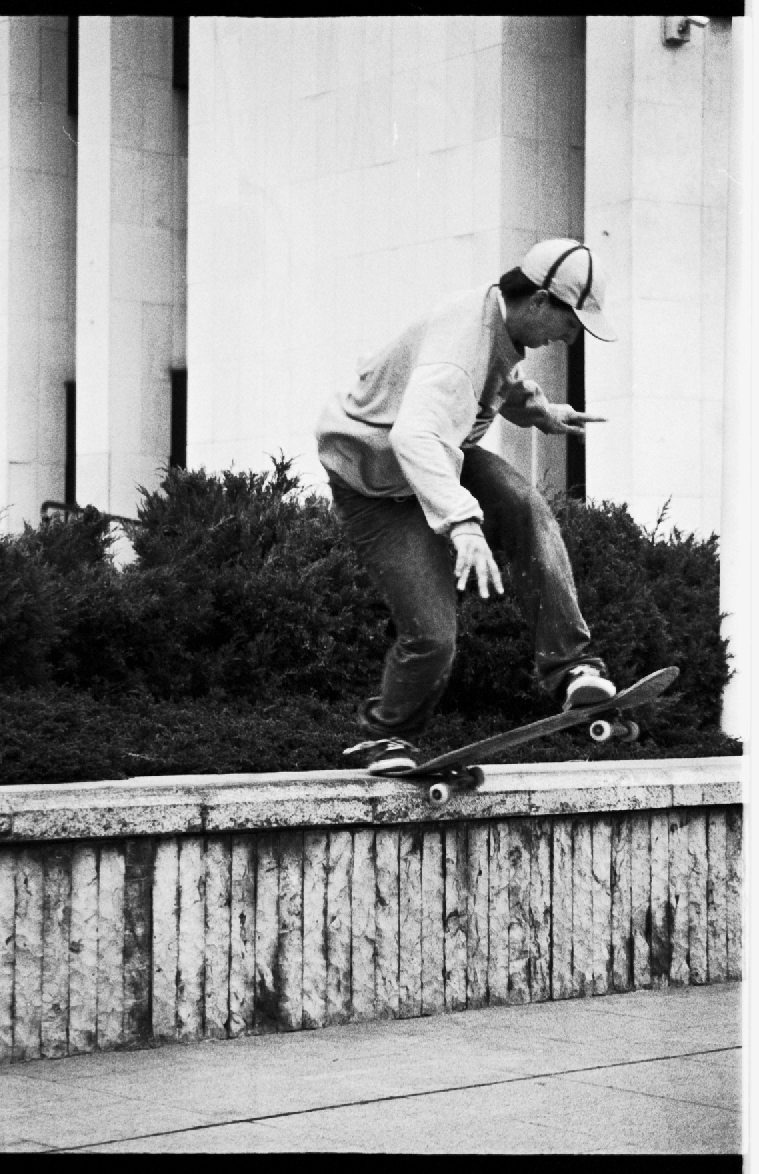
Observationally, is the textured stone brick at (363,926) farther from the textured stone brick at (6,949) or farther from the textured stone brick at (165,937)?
the textured stone brick at (6,949)

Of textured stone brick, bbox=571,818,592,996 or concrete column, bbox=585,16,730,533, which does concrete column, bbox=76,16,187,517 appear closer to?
concrete column, bbox=585,16,730,533

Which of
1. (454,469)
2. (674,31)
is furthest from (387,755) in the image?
(674,31)

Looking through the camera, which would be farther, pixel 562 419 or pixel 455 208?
pixel 455 208

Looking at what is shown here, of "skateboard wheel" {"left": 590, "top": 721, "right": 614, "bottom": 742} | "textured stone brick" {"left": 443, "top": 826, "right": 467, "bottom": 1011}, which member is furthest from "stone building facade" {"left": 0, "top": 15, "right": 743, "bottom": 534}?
"skateboard wheel" {"left": 590, "top": 721, "right": 614, "bottom": 742}

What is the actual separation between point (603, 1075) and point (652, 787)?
152 cm

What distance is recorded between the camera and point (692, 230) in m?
12.0

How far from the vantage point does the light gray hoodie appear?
4.74 meters

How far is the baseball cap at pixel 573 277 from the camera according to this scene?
4887 mm

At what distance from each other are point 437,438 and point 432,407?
0.12 m

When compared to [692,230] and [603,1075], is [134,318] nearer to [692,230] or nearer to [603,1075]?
[692,230]

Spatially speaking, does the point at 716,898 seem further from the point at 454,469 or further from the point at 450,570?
the point at 454,469

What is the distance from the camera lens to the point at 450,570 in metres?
5.39

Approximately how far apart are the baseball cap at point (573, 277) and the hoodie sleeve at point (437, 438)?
0.38 m

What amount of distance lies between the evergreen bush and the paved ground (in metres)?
1.38
